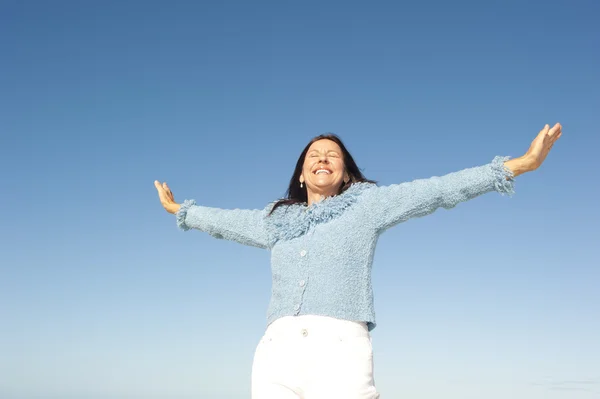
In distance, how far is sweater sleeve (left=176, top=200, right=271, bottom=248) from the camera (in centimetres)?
474

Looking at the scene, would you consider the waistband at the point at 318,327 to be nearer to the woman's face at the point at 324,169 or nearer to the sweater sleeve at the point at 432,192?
the sweater sleeve at the point at 432,192

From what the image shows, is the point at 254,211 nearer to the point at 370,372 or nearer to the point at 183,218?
the point at 183,218

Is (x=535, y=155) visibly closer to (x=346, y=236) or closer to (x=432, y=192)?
(x=432, y=192)

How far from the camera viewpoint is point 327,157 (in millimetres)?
4707

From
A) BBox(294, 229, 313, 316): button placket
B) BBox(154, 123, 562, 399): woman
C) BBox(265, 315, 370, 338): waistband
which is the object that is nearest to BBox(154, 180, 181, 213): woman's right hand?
BBox(154, 123, 562, 399): woman

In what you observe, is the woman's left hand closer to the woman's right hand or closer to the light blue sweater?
the light blue sweater

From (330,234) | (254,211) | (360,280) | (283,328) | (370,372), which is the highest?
(254,211)

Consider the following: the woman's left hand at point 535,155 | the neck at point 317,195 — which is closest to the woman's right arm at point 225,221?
the neck at point 317,195

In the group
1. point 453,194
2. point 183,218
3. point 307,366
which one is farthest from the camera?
point 183,218

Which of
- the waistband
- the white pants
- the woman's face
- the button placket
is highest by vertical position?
the woman's face

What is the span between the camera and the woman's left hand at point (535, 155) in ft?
13.2

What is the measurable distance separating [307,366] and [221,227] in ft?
4.73

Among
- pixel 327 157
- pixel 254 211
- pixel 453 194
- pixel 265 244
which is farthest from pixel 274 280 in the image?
pixel 453 194

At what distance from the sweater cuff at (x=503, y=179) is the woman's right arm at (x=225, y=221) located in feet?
5.21
